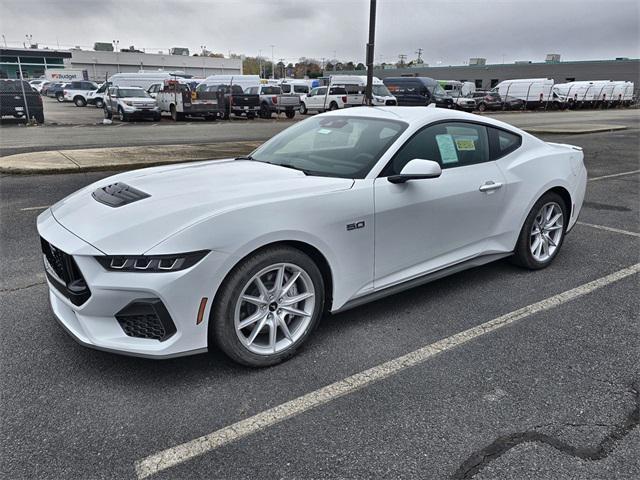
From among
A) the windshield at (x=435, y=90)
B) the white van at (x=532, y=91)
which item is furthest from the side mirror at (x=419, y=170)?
the white van at (x=532, y=91)

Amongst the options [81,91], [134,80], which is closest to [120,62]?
[134,80]

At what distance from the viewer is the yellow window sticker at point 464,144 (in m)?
4.05

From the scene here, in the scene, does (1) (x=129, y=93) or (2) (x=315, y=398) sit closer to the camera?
(2) (x=315, y=398)

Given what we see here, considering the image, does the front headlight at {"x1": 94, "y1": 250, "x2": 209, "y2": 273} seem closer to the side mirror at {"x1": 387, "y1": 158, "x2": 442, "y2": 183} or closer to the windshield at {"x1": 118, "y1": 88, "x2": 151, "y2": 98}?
the side mirror at {"x1": 387, "y1": 158, "x2": 442, "y2": 183}

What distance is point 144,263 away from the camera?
8.45ft

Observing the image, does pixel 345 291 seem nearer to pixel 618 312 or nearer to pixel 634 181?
pixel 618 312

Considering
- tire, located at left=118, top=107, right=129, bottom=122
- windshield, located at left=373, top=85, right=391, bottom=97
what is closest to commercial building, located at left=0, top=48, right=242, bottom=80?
tire, located at left=118, top=107, right=129, bottom=122

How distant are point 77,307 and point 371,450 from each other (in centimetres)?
169

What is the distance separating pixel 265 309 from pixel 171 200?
2.74ft

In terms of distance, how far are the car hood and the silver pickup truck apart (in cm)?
2347

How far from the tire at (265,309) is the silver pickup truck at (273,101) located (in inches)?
958

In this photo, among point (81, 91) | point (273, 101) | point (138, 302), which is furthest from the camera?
point (81, 91)

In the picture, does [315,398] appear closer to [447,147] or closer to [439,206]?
[439,206]

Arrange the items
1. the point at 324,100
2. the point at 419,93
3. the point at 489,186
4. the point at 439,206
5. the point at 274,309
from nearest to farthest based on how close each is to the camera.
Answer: the point at 274,309 < the point at 439,206 < the point at 489,186 < the point at 324,100 < the point at 419,93
